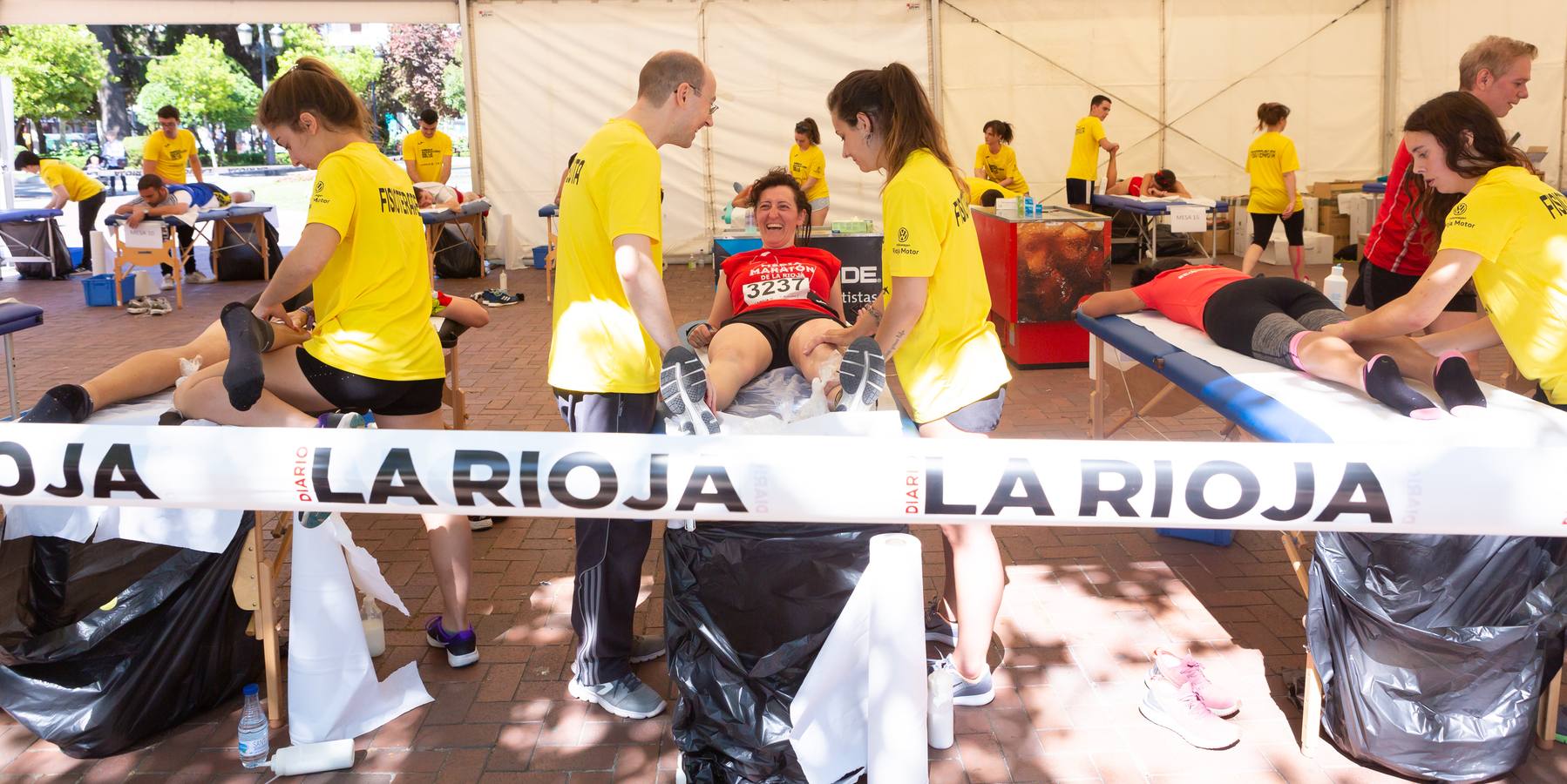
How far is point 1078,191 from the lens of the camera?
1192 cm

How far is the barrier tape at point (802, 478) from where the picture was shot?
1.62 meters

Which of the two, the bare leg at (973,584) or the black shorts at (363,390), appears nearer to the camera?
the bare leg at (973,584)

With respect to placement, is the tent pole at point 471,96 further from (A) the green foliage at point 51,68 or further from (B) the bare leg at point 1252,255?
(A) the green foliage at point 51,68

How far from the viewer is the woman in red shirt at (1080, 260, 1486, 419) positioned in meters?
2.87

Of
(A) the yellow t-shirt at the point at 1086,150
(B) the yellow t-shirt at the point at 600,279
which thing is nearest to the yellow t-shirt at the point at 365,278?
(B) the yellow t-shirt at the point at 600,279

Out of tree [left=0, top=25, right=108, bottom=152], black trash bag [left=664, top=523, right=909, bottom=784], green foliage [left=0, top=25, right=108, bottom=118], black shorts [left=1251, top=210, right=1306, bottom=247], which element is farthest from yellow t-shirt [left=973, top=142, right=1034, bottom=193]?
green foliage [left=0, top=25, right=108, bottom=118]

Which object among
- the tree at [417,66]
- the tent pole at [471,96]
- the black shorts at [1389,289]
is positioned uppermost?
the tree at [417,66]

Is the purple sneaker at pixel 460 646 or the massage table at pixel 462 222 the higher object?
the massage table at pixel 462 222

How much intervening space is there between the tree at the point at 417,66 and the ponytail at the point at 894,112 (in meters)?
37.2

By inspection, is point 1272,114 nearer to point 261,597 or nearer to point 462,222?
point 462,222

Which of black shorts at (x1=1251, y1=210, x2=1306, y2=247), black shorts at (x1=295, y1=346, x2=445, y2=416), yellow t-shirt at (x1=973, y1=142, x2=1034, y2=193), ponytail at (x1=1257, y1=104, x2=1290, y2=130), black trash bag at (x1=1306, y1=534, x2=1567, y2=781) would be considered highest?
ponytail at (x1=1257, y1=104, x2=1290, y2=130)

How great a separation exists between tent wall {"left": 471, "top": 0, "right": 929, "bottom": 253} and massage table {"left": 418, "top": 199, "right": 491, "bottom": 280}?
75cm

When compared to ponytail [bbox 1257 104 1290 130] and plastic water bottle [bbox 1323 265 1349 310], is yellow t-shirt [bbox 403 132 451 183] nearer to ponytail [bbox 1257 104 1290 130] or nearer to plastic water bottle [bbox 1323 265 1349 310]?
ponytail [bbox 1257 104 1290 130]

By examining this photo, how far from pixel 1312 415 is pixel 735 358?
164 centimetres
